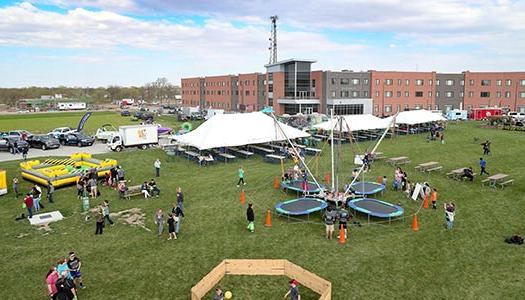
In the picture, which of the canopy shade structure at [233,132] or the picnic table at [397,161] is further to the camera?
the canopy shade structure at [233,132]

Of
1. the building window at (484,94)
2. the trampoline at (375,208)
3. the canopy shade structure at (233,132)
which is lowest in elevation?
the trampoline at (375,208)

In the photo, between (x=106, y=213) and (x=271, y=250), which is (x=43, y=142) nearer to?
(x=106, y=213)

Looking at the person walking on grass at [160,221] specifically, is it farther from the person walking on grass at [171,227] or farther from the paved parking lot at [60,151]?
the paved parking lot at [60,151]

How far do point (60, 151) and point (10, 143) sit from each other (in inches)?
194

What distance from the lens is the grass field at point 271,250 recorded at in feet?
40.8

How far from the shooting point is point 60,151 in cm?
3856

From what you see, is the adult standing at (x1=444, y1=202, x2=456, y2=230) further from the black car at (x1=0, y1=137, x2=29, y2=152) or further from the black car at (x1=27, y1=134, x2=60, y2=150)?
the black car at (x1=27, y1=134, x2=60, y2=150)

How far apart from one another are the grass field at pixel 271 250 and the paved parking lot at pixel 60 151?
1447cm

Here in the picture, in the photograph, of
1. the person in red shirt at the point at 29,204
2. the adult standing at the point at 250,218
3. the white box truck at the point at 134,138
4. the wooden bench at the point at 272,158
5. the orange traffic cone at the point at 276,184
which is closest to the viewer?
the adult standing at the point at 250,218

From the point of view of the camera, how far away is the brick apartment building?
70750mm

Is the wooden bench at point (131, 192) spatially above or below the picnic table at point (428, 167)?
below

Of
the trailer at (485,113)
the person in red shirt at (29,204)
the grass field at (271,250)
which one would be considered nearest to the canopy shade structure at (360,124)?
the grass field at (271,250)

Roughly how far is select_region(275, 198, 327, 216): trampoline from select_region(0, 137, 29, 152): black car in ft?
96.1

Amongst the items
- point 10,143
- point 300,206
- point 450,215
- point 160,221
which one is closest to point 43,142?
point 10,143
